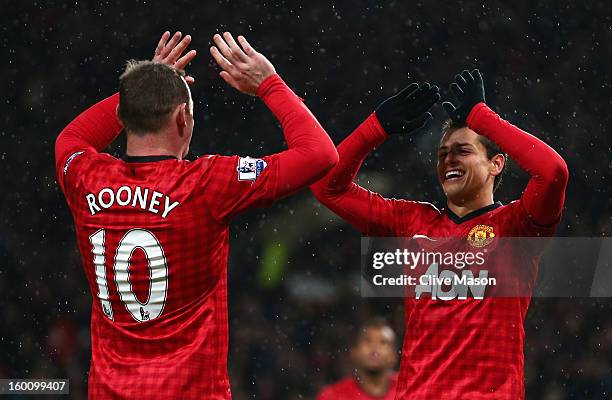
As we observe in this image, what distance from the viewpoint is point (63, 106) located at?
24.6 feet

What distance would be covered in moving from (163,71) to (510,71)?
5.56 meters

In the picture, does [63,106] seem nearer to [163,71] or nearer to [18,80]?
[18,80]

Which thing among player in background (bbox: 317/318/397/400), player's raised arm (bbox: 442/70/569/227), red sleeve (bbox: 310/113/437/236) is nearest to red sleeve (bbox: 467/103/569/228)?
player's raised arm (bbox: 442/70/569/227)

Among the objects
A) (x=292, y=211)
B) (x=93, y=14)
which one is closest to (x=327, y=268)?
(x=292, y=211)

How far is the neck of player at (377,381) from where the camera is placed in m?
5.44

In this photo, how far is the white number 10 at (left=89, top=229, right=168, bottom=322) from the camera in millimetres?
2562

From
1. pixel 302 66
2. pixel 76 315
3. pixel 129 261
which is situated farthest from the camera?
pixel 302 66

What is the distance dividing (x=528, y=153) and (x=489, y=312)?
546 millimetres

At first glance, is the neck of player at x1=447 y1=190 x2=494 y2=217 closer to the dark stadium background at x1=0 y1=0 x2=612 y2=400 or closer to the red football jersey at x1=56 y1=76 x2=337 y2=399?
the red football jersey at x1=56 y1=76 x2=337 y2=399

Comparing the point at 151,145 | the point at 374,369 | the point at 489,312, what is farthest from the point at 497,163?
the point at 374,369

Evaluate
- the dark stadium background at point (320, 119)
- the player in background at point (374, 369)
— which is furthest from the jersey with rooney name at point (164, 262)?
the dark stadium background at point (320, 119)

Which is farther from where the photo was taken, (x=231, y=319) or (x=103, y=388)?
(x=231, y=319)

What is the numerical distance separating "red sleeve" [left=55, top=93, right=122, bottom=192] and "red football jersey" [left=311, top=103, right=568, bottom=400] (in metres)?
1.00

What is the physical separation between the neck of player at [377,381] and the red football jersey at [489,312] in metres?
2.09
